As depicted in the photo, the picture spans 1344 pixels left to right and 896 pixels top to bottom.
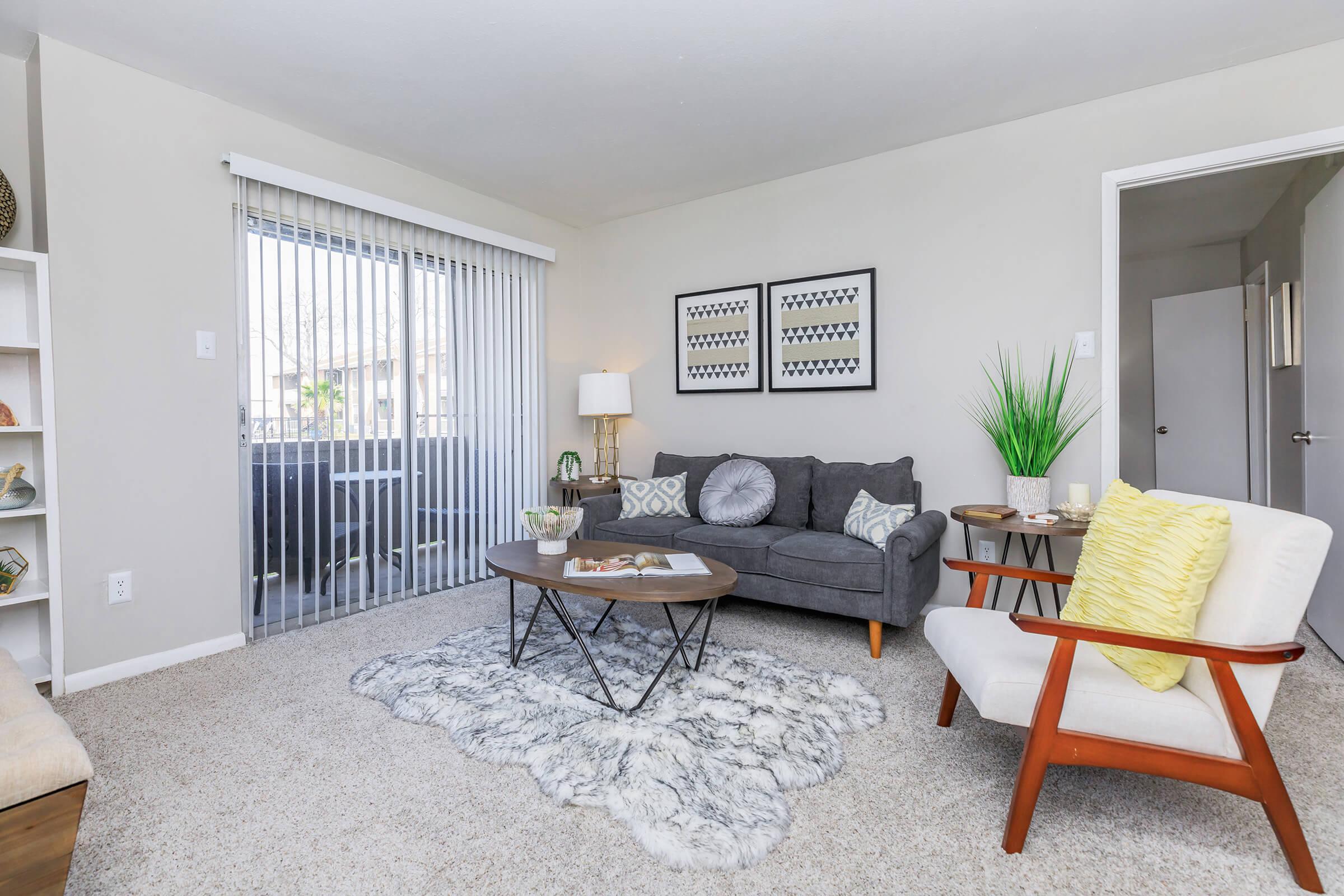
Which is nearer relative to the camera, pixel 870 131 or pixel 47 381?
pixel 47 381

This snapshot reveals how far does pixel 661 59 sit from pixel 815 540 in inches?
88.7

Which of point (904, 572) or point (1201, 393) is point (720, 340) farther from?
point (1201, 393)

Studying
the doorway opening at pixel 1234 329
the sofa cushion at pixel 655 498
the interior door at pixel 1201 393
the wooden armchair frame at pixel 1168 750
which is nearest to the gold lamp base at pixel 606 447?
the sofa cushion at pixel 655 498

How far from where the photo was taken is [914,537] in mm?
2744

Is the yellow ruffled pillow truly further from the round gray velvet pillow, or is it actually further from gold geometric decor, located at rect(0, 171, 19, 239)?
gold geometric decor, located at rect(0, 171, 19, 239)

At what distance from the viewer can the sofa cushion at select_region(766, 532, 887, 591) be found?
9.15ft

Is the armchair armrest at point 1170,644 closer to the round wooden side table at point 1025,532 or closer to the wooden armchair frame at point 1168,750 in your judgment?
the wooden armchair frame at point 1168,750

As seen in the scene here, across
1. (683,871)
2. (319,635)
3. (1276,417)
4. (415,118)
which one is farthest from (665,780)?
(1276,417)

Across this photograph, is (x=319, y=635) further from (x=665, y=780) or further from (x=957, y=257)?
(x=957, y=257)

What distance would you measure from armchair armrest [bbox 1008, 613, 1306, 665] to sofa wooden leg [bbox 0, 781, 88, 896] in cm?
202

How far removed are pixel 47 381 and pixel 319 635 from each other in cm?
149

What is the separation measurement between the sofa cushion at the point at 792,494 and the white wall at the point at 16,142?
139 inches

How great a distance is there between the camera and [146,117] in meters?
2.71

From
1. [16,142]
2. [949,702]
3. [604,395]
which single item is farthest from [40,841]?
[604,395]
